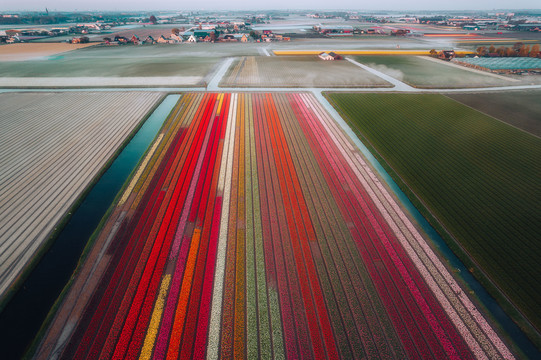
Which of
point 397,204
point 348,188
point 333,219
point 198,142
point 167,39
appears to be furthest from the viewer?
point 167,39

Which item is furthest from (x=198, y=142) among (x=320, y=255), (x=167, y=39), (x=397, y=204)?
(x=167, y=39)

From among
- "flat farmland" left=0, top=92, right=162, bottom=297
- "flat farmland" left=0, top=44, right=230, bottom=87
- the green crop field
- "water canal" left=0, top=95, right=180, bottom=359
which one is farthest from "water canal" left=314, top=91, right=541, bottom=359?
the green crop field

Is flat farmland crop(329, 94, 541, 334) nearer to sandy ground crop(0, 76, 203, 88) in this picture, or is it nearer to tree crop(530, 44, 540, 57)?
sandy ground crop(0, 76, 203, 88)

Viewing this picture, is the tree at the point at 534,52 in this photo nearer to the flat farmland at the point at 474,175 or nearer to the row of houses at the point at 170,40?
the flat farmland at the point at 474,175

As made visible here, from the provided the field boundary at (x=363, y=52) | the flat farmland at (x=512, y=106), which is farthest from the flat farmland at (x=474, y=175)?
the field boundary at (x=363, y=52)

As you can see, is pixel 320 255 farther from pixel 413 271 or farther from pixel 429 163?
pixel 429 163

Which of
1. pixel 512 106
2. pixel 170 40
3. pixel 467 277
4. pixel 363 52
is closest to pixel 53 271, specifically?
pixel 467 277
